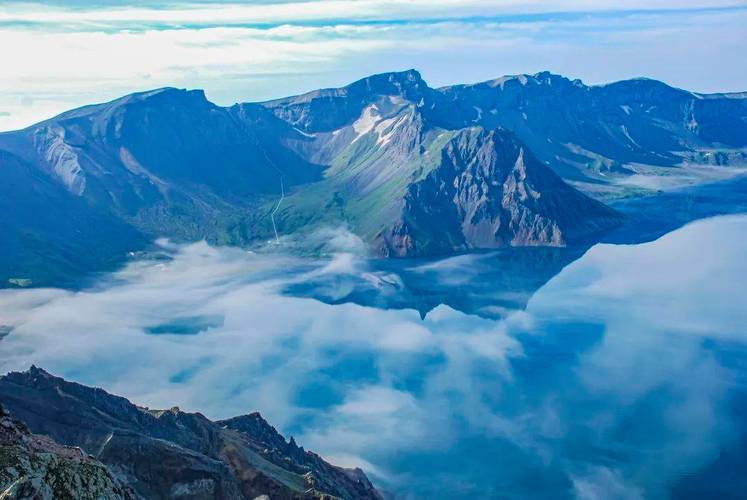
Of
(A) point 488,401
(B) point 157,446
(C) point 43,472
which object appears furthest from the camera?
(A) point 488,401

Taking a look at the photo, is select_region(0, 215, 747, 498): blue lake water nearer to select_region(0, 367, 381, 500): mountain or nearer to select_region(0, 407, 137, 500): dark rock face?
select_region(0, 367, 381, 500): mountain

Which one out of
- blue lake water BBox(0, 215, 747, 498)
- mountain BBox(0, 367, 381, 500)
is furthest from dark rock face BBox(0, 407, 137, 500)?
blue lake water BBox(0, 215, 747, 498)

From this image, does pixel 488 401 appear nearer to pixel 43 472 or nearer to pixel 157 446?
pixel 157 446

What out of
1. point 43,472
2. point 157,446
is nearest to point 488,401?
point 157,446

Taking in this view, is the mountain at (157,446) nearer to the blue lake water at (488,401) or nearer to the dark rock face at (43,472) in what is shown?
the blue lake water at (488,401)

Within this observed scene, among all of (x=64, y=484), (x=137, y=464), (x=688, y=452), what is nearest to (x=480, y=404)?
(x=688, y=452)

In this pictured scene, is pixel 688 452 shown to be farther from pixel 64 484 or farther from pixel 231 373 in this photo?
pixel 64 484
